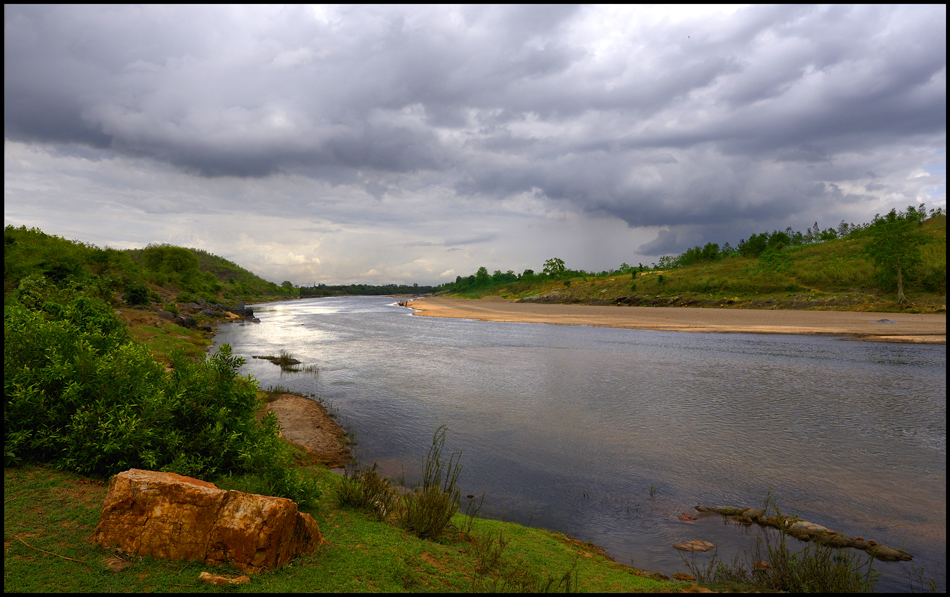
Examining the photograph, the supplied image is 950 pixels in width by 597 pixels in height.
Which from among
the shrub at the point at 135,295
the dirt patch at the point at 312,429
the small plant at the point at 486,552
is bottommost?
the dirt patch at the point at 312,429

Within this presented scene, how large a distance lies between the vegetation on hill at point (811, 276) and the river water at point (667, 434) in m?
30.4

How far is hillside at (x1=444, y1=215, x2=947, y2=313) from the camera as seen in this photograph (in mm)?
55219

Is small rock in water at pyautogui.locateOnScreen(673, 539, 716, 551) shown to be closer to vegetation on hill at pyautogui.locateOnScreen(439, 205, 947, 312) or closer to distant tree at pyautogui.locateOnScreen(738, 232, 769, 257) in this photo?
vegetation on hill at pyautogui.locateOnScreen(439, 205, 947, 312)

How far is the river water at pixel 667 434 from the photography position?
31.1 feet

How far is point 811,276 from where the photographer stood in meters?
66.4

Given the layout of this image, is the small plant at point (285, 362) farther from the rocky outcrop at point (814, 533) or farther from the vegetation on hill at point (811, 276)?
the vegetation on hill at point (811, 276)

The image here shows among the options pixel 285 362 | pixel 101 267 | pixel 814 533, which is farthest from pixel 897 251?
pixel 101 267

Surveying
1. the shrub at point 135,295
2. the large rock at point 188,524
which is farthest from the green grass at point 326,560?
the shrub at point 135,295

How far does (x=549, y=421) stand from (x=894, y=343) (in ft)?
112

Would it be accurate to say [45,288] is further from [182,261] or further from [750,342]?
[182,261]

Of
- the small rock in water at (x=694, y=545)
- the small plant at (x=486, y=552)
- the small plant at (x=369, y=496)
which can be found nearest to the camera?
the small plant at (x=486, y=552)

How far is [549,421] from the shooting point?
16.6m

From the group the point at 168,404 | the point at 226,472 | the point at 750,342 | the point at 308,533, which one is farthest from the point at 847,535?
the point at 750,342

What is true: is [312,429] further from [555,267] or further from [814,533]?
[555,267]
